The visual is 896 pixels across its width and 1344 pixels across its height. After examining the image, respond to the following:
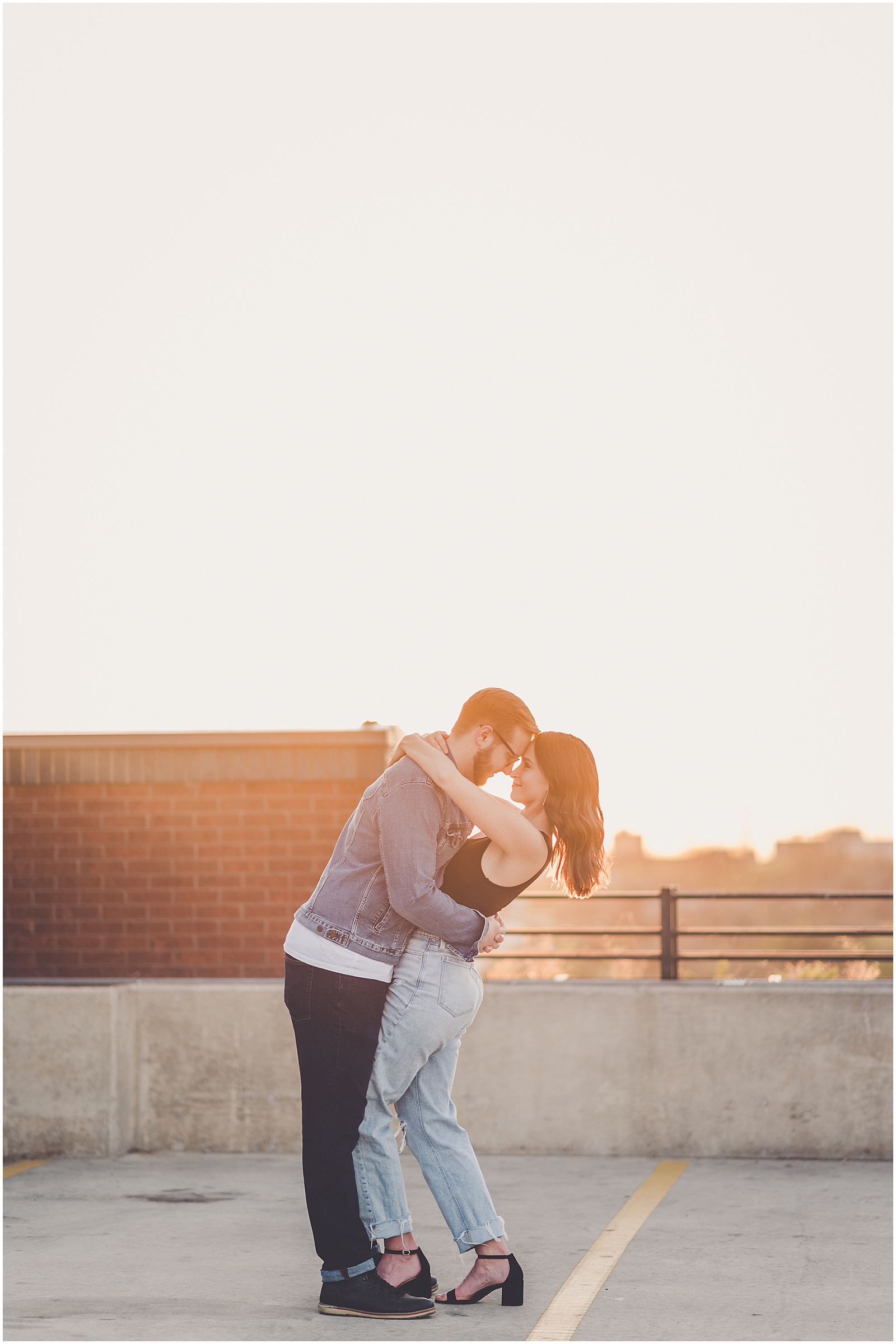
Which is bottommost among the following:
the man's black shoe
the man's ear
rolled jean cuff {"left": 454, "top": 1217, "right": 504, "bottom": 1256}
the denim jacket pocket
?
the man's black shoe

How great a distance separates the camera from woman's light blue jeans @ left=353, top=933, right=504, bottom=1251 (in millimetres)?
4754

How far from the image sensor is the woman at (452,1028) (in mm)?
4758

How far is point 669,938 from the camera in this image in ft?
26.6

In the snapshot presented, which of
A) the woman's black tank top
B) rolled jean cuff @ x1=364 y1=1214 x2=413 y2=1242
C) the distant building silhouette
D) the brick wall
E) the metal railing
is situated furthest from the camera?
the distant building silhouette

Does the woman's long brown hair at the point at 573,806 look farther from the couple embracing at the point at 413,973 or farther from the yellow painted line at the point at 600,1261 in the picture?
the yellow painted line at the point at 600,1261

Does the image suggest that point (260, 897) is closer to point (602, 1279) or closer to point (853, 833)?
point (602, 1279)

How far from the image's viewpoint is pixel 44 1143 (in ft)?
25.7

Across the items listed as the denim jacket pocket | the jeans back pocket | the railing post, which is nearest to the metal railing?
the railing post

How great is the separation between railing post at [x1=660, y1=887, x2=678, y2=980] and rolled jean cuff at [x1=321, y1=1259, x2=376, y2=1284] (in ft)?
12.2

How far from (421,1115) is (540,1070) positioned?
10.2 feet

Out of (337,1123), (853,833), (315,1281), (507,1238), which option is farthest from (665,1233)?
(853,833)

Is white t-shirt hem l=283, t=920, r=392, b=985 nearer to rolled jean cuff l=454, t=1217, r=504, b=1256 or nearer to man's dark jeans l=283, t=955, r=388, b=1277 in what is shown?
man's dark jeans l=283, t=955, r=388, b=1277

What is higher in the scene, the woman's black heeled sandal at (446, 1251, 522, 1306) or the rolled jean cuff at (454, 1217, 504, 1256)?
the rolled jean cuff at (454, 1217, 504, 1256)

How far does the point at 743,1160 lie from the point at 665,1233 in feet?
6.13
